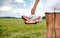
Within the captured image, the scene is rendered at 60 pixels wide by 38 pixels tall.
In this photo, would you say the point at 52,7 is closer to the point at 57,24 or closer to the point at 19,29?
the point at 57,24

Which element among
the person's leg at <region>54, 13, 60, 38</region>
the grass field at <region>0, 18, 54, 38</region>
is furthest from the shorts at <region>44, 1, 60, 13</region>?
the grass field at <region>0, 18, 54, 38</region>

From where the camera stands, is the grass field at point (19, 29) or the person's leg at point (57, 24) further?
the grass field at point (19, 29)

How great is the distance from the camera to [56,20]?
152cm

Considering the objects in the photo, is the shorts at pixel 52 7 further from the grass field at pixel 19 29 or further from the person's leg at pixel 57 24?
the grass field at pixel 19 29

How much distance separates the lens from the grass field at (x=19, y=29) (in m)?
1.92

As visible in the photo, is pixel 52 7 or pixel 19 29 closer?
pixel 52 7

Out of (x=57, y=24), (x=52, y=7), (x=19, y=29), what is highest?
(x=52, y=7)

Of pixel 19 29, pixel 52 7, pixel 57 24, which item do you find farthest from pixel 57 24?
pixel 19 29

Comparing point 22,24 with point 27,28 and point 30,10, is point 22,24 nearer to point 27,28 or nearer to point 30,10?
point 27,28

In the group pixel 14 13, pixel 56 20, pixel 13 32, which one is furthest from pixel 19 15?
pixel 56 20

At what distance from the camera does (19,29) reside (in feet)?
6.39

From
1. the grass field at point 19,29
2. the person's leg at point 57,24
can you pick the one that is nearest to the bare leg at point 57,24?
the person's leg at point 57,24

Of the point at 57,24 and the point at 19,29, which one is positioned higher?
the point at 57,24

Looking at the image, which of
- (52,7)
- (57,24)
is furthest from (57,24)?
(52,7)
